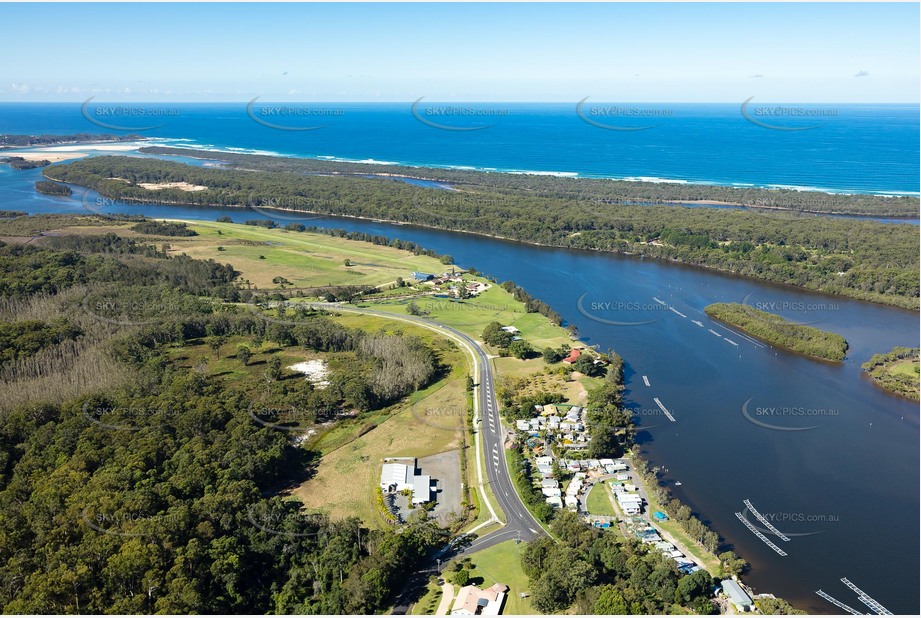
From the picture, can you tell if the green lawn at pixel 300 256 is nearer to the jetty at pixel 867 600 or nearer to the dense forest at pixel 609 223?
the dense forest at pixel 609 223

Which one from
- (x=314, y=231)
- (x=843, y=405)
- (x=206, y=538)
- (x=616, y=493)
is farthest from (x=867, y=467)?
(x=314, y=231)

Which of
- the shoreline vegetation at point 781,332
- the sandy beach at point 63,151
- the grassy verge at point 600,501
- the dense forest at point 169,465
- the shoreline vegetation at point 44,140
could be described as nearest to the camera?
the dense forest at point 169,465

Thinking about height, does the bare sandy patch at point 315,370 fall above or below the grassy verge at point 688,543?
above

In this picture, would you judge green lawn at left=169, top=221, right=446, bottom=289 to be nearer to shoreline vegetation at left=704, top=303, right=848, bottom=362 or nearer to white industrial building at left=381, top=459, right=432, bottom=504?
shoreline vegetation at left=704, top=303, right=848, bottom=362

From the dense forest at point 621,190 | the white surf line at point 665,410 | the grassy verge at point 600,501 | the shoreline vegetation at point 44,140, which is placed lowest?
the grassy verge at point 600,501

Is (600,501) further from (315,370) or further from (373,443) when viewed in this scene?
(315,370)

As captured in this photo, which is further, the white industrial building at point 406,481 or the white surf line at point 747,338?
the white surf line at point 747,338

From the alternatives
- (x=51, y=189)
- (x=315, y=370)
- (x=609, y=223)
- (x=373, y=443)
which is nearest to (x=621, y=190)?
(x=609, y=223)

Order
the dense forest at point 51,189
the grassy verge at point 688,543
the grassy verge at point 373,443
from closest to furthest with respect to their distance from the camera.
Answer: the grassy verge at point 688,543 < the grassy verge at point 373,443 < the dense forest at point 51,189

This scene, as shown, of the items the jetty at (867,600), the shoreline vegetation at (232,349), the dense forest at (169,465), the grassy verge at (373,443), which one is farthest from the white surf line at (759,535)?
the grassy verge at (373,443)
